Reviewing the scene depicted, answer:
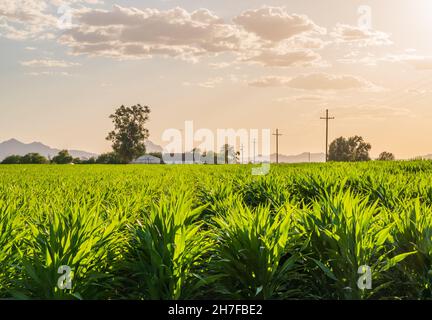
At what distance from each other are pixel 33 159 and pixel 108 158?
1797 centimetres

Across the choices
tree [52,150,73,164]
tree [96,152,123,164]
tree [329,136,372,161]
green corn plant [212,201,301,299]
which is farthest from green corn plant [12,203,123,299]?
tree [329,136,372,161]

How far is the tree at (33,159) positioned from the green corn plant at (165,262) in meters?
103

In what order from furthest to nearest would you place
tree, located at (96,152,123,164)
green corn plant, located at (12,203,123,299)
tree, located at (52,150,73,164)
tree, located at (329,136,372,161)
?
tree, located at (329,136,372,161), tree, located at (96,152,123,164), tree, located at (52,150,73,164), green corn plant, located at (12,203,123,299)

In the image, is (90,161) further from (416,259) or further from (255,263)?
(416,259)

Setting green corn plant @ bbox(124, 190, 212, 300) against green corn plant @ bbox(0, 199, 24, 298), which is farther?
green corn plant @ bbox(0, 199, 24, 298)

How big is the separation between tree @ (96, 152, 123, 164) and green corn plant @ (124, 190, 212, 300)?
10781cm

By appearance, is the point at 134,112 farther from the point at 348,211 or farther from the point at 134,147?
the point at 348,211

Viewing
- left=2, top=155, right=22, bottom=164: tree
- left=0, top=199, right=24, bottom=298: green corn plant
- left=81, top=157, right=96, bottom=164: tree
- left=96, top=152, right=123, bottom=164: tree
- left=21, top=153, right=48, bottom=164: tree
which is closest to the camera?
left=0, top=199, right=24, bottom=298: green corn plant

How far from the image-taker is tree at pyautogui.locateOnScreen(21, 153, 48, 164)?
334 feet

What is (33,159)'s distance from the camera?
102 meters

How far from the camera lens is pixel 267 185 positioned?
11.5m

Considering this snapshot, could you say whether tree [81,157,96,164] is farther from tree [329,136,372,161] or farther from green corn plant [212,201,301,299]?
green corn plant [212,201,301,299]

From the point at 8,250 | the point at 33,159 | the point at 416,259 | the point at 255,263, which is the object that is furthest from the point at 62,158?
the point at 416,259

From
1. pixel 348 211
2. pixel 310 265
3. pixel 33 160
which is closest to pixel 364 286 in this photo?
pixel 310 265
